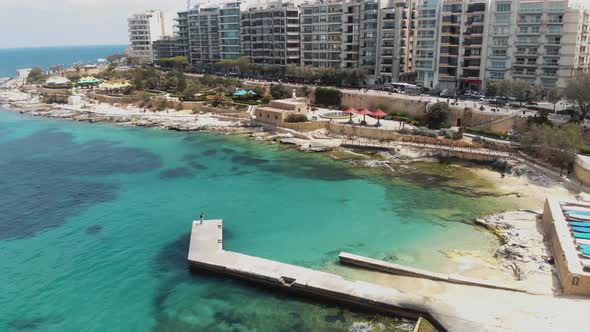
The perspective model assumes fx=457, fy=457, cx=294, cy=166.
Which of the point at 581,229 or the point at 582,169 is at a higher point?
the point at 582,169

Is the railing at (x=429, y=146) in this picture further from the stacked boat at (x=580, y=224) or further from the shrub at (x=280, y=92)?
the shrub at (x=280, y=92)

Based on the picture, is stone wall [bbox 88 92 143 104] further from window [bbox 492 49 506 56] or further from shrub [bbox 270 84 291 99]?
window [bbox 492 49 506 56]

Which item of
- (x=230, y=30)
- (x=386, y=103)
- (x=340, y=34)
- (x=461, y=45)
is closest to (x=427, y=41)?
(x=461, y=45)

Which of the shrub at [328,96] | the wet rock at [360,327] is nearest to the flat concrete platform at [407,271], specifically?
the wet rock at [360,327]

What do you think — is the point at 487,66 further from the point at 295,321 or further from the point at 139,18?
the point at 139,18

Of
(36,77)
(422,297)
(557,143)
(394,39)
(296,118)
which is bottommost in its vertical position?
(422,297)

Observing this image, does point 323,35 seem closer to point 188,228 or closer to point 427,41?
point 427,41

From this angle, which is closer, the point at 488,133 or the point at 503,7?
the point at 488,133
